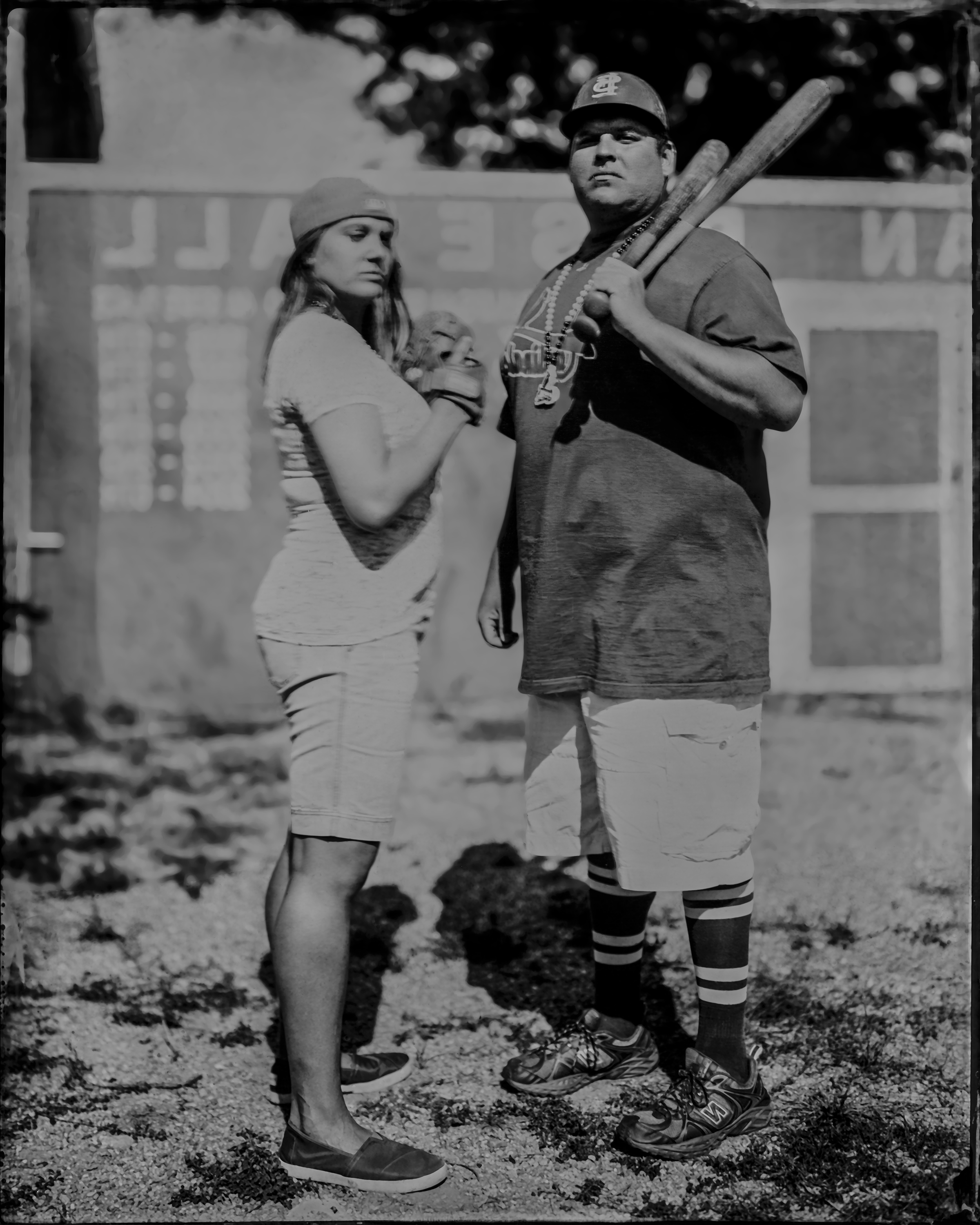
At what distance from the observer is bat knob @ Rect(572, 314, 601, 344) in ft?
8.50

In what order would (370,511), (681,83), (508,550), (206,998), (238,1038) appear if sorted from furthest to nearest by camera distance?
1. (681,83)
2. (206,998)
3. (238,1038)
4. (508,550)
5. (370,511)

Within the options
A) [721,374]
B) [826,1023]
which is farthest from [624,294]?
[826,1023]

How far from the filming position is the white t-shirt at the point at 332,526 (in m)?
2.58

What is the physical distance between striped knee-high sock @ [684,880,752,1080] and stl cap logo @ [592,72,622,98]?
67.6 inches

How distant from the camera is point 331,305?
2.68m

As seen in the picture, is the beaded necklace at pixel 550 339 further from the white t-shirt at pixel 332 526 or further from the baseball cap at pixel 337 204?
the baseball cap at pixel 337 204

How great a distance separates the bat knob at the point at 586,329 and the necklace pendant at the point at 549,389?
226mm

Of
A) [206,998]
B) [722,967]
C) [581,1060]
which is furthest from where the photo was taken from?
[206,998]

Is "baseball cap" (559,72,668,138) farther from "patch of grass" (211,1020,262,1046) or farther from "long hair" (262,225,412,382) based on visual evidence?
"patch of grass" (211,1020,262,1046)

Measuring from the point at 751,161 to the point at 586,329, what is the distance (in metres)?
0.50

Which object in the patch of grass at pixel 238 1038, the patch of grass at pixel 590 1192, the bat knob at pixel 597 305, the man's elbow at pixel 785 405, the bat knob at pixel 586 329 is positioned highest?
the bat knob at pixel 597 305

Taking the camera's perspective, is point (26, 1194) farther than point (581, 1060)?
No

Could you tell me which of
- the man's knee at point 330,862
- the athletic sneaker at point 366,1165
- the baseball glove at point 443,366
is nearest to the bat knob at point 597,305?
the baseball glove at point 443,366

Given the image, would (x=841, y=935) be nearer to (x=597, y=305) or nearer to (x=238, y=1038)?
(x=238, y=1038)
